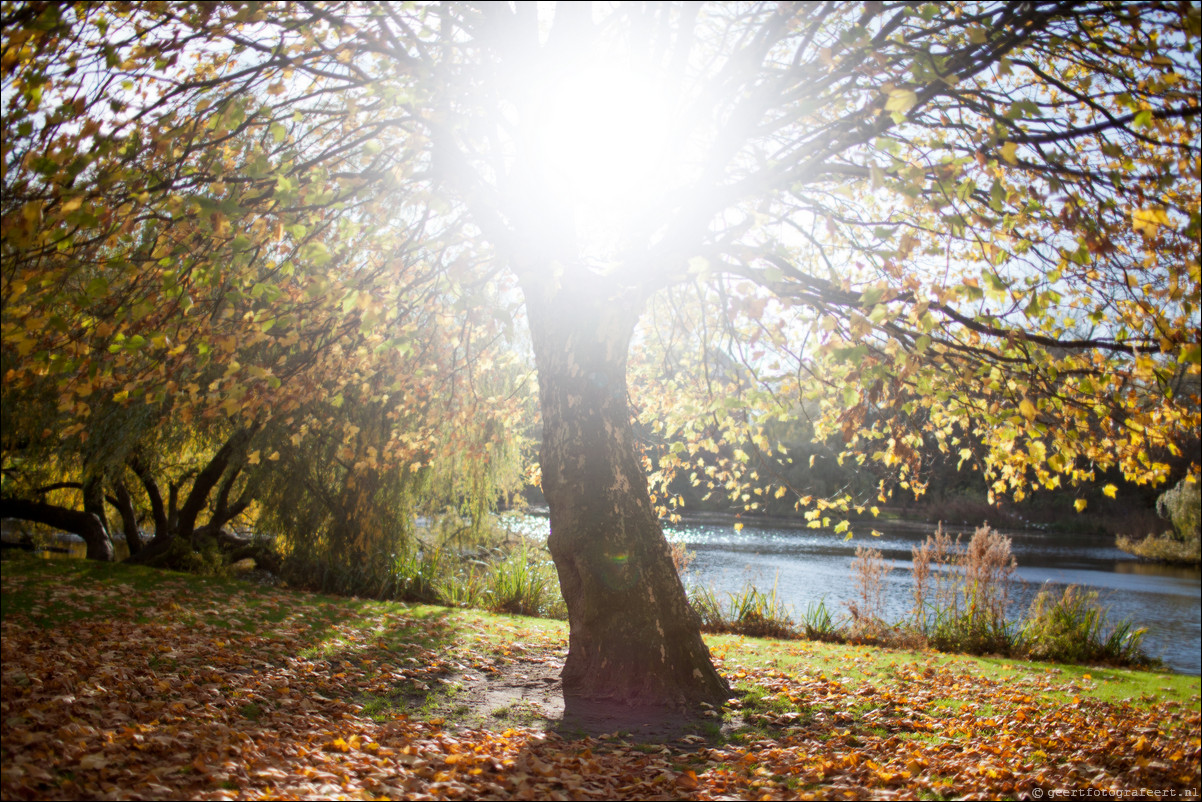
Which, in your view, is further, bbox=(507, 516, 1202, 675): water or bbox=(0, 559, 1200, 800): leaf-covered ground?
bbox=(507, 516, 1202, 675): water

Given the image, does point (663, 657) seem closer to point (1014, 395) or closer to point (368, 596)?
point (1014, 395)

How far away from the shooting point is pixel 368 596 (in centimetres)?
1058

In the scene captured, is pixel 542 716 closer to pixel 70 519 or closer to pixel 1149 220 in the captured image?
pixel 1149 220

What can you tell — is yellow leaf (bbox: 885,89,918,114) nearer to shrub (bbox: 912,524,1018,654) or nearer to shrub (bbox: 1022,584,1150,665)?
shrub (bbox: 912,524,1018,654)

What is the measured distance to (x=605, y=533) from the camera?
15.8 ft

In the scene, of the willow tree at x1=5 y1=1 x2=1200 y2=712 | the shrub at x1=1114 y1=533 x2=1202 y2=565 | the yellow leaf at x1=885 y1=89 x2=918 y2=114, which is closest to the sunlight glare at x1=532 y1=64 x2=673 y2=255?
the willow tree at x1=5 y1=1 x2=1200 y2=712

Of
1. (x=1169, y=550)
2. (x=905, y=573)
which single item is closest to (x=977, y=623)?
(x=905, y=573)

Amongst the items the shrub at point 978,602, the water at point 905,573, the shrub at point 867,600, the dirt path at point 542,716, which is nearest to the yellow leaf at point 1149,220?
the dirt path at point 542,716

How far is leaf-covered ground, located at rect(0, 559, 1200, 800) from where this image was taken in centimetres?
324

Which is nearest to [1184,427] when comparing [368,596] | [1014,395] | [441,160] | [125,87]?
[1014,395]

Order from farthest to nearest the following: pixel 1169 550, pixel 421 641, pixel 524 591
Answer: pixel 1169 550 → pixel 524 591 → pixel 421 641

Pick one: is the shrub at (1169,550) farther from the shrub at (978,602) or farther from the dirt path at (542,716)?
the dirt path at (542,716)

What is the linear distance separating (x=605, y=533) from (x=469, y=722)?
4.75 feet

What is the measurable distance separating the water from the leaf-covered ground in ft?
16.7
